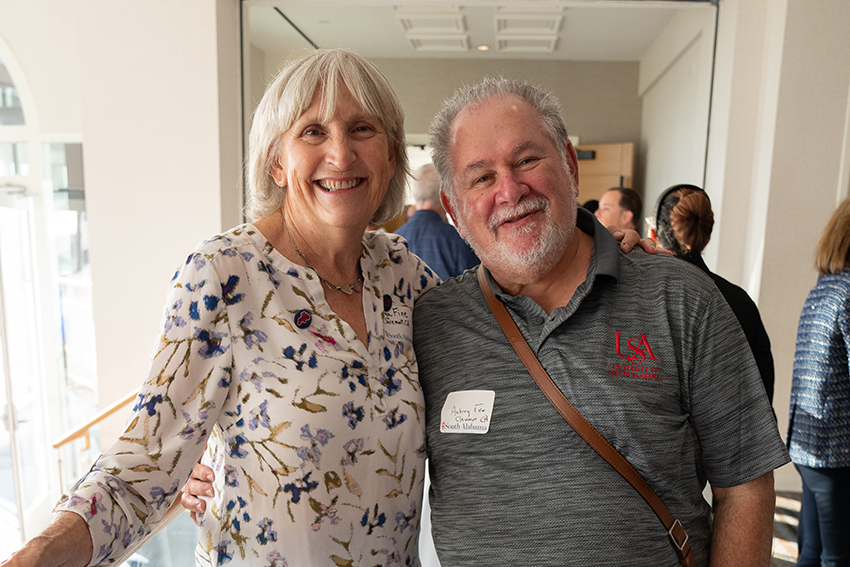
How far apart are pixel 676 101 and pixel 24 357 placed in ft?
23.4

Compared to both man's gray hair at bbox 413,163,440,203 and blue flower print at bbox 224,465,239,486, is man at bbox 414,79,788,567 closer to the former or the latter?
blue flower print at bbox 224,465,239,486

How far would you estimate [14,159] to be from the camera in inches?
247

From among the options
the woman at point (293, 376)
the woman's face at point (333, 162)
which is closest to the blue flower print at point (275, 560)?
the woman at point (293, 376)

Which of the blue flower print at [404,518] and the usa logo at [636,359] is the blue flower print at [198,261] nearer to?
the blue flower print at [404,518]

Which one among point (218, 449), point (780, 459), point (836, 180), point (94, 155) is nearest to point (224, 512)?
point (218, 449)

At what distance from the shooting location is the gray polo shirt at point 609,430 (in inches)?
49.5

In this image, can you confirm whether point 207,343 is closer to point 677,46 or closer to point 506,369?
point 506,369

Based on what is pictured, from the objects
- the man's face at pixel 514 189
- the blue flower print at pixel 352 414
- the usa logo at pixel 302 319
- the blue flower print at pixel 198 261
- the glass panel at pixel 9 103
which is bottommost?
the blue flower print at pixel 352 414

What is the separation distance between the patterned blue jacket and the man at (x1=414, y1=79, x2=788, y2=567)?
161 centimetres

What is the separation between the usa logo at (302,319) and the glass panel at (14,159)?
6369mm

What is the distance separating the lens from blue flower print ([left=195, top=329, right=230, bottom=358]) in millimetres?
1171

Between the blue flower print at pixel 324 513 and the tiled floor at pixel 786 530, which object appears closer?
the blue flower print at pixel 324 513

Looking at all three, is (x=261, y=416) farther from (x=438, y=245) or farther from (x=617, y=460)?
(x=438, y=245)

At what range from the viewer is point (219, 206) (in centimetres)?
396
